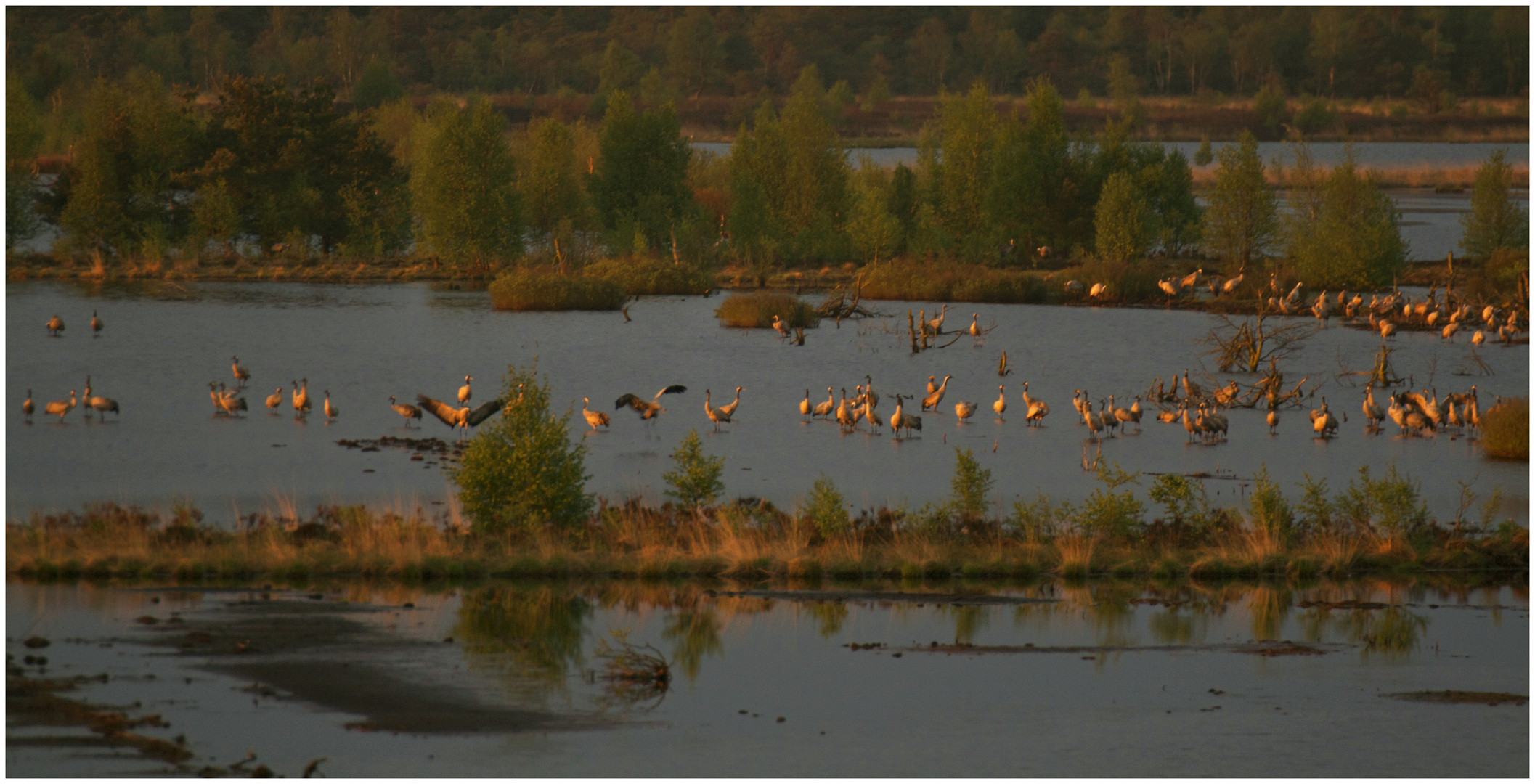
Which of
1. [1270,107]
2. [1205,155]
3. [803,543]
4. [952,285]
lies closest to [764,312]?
[952,285]

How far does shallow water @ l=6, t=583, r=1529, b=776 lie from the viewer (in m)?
14.9

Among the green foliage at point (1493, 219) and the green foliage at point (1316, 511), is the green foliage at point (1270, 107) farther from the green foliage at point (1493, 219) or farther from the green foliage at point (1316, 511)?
the green foliage at point (1316, 511)

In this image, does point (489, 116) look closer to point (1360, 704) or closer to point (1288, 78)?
point (1360, 704)

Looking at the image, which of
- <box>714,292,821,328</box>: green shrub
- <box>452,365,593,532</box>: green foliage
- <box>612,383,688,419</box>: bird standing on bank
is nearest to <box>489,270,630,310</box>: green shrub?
<box>714,292,821,328</box>: green shrub

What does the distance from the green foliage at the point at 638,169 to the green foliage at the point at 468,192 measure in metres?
7.24

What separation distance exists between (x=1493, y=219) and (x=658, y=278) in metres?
39.1

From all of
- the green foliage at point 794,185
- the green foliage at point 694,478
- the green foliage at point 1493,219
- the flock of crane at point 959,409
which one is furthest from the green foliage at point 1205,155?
the green foliage at point 694,478

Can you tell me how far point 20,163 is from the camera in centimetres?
8694

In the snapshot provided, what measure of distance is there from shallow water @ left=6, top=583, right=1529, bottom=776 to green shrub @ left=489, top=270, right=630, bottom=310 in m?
47.7

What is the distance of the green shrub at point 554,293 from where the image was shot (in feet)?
225

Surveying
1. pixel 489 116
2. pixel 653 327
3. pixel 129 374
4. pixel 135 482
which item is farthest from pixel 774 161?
pixel 135 482

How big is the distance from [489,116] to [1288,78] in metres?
123

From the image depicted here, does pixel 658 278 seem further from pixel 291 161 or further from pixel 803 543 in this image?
pixel 803 543

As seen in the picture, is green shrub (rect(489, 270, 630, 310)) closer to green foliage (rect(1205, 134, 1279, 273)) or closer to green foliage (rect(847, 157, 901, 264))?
green foliage (rect(847, 157, 901, 264))
